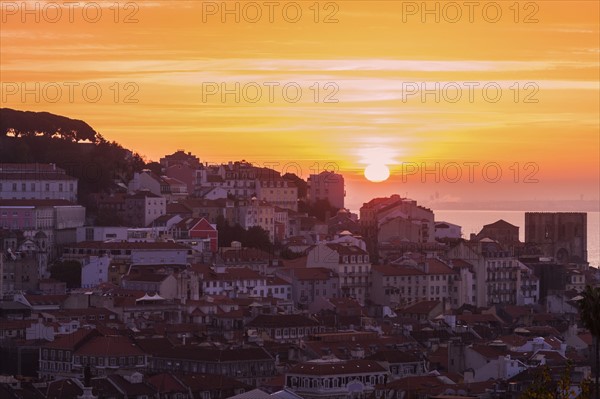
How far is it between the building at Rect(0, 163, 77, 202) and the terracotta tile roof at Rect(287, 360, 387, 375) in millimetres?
40317

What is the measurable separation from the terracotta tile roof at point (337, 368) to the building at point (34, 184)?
40.3m

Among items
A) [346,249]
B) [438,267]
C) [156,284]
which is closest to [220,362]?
[156,284]

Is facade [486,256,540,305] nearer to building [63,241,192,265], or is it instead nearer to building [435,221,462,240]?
building [63,241,192,265]

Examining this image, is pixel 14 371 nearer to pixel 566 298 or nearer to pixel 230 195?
pixel 566 298

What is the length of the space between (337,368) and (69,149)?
2111 inches

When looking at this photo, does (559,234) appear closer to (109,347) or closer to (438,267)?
(438,267)

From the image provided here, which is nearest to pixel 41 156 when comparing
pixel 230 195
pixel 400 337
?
pixel 230 195

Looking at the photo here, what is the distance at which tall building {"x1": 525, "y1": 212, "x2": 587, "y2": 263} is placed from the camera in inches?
4555

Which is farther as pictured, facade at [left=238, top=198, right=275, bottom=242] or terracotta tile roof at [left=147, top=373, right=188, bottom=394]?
facade at [left=238, top=198, right=275, bottom=242]

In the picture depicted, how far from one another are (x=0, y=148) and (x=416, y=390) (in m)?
58.9

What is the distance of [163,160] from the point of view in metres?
129

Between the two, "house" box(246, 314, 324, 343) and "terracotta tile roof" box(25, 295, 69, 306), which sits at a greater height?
"terracotta tile roof" box(25, 295, 69, 306)

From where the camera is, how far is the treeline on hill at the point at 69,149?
111750 millimetres

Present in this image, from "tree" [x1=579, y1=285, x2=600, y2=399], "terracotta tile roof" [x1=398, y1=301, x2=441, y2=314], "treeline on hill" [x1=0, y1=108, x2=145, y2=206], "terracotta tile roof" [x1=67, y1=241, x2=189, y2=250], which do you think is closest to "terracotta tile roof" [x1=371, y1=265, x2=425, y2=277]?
"terracotta tile roof" [x1=398, y1=301, x2=441, y2=314]
